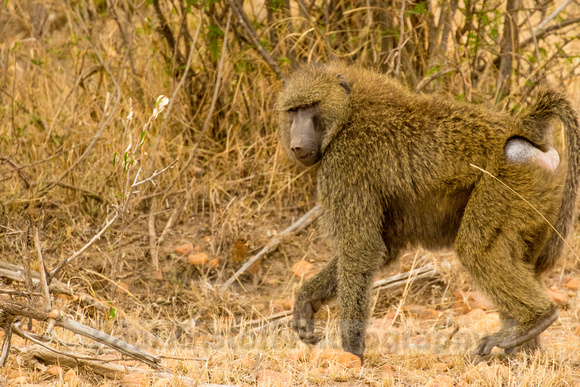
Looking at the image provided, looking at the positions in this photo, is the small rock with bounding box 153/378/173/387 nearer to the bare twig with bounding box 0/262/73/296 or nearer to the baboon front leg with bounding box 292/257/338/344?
the baboon front leg with bounding box 292/257/338/344

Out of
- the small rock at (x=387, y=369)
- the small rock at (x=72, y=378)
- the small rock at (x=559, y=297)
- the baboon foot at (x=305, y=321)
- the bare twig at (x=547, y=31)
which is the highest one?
the bare twig at (x=547, y=31)

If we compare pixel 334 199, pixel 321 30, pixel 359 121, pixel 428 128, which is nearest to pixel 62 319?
pixel 334 199

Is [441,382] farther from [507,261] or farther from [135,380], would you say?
[135,380]

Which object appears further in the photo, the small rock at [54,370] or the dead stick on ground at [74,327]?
the small rock at [54,370]

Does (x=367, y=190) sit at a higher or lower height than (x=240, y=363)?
higher

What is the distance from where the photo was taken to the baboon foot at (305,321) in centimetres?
339

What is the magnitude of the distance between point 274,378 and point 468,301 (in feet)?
6.01

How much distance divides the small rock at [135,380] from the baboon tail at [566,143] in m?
1.79

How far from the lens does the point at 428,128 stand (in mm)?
3139

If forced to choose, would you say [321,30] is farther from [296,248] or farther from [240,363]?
[240,363]

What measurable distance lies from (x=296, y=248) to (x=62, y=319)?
2274mm

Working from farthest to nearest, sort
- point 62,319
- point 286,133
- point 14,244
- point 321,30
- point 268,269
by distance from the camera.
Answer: point 321,30 → point 268,269 → point 14,244 → point 286,133 → point 62,319

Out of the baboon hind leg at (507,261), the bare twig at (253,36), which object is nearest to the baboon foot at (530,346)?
the baboon hind leg at (507,261)

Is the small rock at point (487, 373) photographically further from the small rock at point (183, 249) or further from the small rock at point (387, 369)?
the small rock at point (183, 249)
